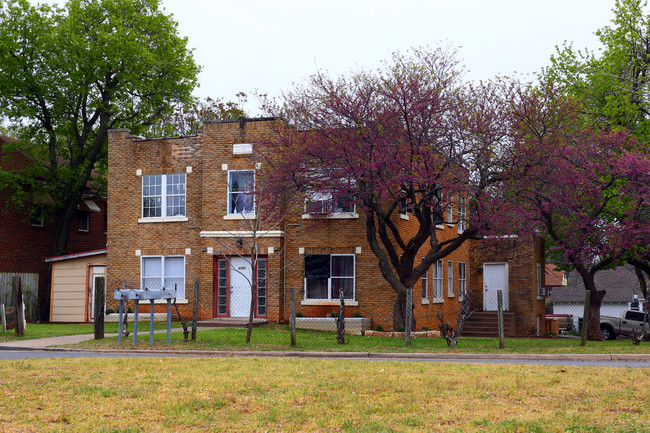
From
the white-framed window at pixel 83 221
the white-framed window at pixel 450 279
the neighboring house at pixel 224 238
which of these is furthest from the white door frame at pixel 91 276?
the white-framed window at pixel 450 279

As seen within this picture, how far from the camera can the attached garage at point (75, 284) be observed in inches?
1297

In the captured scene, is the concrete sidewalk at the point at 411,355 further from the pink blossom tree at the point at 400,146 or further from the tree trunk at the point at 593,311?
the tree trunk at the point at 593,311

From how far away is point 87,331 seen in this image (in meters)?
24.3

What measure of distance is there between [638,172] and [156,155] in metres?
18.1

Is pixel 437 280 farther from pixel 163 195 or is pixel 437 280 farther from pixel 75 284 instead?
pixel 75 284

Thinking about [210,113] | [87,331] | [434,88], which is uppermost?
[210,113]

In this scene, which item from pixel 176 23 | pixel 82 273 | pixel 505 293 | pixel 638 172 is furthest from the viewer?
pixel 176 23

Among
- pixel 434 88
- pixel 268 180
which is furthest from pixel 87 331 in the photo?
pixel 434 88

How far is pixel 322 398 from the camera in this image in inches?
382

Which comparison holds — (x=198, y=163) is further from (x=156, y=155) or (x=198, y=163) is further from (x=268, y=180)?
(x=268, y=180)

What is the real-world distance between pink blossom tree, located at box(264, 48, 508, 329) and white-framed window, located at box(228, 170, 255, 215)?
313cm

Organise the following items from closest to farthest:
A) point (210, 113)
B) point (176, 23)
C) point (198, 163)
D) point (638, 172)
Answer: point (638, 172) → point (198, 163) → point (176, 23) → point (210, 113)

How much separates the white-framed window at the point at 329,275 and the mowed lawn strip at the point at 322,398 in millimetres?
14494

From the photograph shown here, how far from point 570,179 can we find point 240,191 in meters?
11.9
